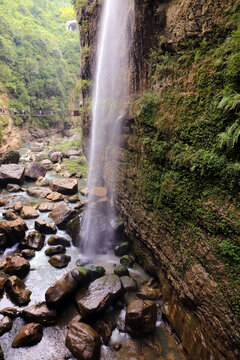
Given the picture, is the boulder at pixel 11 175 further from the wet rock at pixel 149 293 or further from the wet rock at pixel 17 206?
the wet rock at pixel 149 293

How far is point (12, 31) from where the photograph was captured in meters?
36.0

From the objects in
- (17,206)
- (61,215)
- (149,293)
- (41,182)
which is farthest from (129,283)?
(41,182)

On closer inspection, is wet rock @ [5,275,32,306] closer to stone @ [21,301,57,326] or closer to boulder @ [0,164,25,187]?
stone @ [21,301,57,326]

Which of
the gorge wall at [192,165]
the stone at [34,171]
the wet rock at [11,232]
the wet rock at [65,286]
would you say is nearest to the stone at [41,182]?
the stone at [34,171]

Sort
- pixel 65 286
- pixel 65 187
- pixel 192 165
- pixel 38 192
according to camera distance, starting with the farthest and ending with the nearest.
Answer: pixel 65 187, pixel 38 192, pixel 65 286, pixel 192 165

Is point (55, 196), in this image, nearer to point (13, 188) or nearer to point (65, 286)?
point (13, 188)

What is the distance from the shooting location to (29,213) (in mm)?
10414

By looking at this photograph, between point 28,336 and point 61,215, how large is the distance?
564 cm

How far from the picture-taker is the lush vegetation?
33031 mm

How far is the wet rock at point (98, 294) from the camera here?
5.18m

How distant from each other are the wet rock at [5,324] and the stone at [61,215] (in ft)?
15.4

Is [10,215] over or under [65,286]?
under

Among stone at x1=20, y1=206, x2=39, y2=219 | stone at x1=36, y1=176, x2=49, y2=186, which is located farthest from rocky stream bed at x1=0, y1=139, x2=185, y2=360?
stone at x1=36, y1=176, x2=49, y2=186

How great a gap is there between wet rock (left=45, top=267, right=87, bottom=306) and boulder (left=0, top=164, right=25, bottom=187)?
34.6 ft
